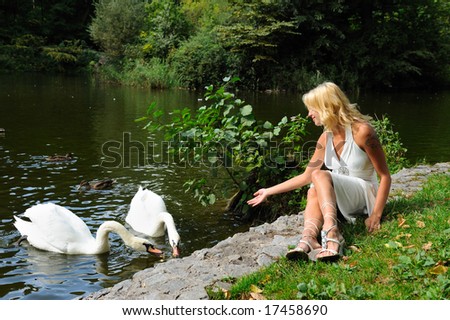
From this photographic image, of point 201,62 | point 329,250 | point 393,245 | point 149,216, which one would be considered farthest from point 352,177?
point 201,62

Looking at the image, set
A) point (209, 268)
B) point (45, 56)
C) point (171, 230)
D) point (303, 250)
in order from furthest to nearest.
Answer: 1. point (45, 56)
2. point (171, 230)
3. point (209, 268)
4. point (303, 250)

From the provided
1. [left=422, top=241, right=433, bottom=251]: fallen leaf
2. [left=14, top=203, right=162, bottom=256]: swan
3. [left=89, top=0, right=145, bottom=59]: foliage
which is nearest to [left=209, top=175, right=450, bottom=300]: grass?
[left=422, top=241, right=433, bottom=251]: fallen leaf

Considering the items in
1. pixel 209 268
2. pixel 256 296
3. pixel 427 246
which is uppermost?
pixel 427 246

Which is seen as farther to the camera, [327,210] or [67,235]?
[67,235]

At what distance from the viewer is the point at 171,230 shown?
7.40 m

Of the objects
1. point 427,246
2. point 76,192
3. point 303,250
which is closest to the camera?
point 427,246

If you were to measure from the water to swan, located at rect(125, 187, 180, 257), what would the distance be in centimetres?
20

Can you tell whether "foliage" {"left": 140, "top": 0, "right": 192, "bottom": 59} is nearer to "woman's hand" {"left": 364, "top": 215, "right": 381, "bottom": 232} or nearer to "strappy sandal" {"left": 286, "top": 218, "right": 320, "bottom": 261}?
"woman's hand" {"left": 364, "top": 215, "right": 381, "bottom": 232}

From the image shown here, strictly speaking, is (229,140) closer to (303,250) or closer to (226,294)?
(303,250)

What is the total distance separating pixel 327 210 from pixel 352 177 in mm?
657

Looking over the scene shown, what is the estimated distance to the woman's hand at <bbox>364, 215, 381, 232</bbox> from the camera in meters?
5.18

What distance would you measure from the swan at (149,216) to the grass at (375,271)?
3404 millimetres

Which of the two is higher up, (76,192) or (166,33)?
(166,33)

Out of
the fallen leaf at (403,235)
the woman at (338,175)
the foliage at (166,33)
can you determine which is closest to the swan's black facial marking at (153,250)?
the woman at (338,175)
